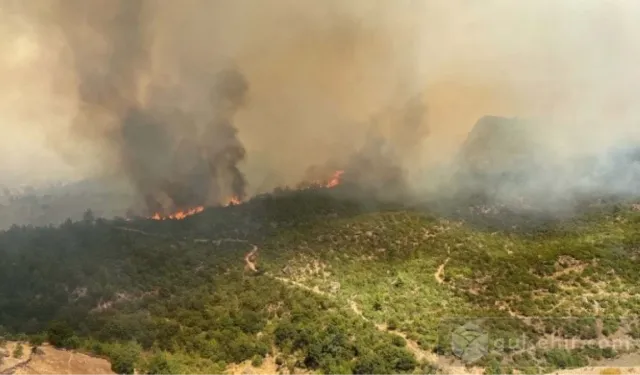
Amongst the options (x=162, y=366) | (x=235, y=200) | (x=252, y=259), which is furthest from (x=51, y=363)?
(x=235, y=200)

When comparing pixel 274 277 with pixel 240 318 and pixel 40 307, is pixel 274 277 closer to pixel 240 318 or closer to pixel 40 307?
pixel 240 318

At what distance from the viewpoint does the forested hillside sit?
43.4m

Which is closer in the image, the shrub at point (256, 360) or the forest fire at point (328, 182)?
the shrub at point (256, 360)

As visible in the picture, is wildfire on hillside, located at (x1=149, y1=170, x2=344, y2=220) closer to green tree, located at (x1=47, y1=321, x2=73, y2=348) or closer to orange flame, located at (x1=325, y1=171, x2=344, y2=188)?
orange flame, located at (x1=325, y1=171, x2=344, y2=188)

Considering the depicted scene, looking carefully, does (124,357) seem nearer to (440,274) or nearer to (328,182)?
(440,274)

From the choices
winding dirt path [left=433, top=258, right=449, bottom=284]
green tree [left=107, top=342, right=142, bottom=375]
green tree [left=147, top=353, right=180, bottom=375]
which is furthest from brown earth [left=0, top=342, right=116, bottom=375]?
winding dirt path [left=433, top=258, right=449, bottom=284]

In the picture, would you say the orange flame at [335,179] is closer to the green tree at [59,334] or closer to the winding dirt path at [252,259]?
the winding dirt path at [252,259]

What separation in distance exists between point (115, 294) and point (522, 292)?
39375mm

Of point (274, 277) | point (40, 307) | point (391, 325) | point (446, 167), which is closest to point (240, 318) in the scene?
point (274, 277)

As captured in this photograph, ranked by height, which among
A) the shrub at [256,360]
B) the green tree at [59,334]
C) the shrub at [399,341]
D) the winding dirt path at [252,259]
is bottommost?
the shrub at [399,341]

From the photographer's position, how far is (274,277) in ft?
190

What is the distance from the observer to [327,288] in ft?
182

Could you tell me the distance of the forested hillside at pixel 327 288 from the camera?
43.4 metres

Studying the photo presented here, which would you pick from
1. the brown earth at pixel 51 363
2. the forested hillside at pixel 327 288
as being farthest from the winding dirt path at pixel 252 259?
the brown earth at pixel 51 363
